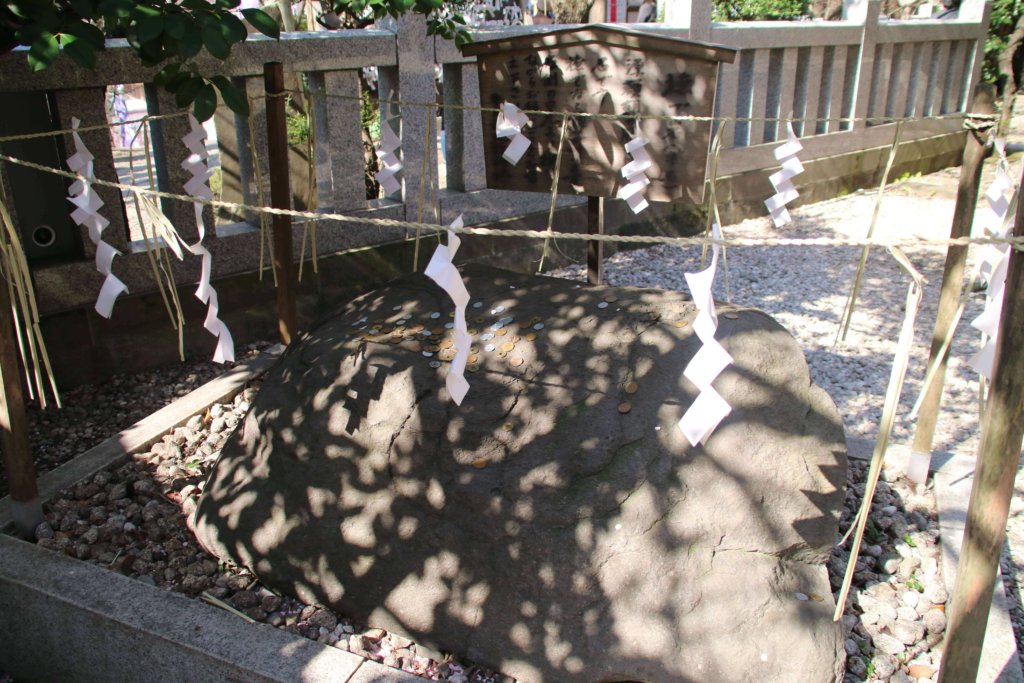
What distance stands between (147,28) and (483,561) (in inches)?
81.3

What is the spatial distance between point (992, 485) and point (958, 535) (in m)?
1.46

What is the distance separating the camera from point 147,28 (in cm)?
284

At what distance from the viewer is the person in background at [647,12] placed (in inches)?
508

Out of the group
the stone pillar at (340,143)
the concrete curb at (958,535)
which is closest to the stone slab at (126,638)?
the concrete curb at (958,535)

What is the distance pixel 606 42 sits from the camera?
413 cm

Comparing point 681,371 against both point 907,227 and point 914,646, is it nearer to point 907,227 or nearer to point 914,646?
point 914,646

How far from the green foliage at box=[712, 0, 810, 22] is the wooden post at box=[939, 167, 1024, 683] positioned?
11.4 m

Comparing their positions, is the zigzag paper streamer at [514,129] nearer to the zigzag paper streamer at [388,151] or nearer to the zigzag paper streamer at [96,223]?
the zigzag paper streamer at [388,151]

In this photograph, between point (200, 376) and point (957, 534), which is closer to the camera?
point (957, 534)

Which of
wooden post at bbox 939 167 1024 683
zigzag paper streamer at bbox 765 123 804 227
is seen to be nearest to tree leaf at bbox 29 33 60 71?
zigzag paper streamer at bbox 765 123 804 227

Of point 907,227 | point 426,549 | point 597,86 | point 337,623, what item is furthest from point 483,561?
point 907,227

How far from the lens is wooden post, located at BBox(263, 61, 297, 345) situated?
13.5 ft

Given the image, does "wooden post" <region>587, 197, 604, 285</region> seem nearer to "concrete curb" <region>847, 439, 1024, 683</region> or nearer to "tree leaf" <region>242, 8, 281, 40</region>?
"concrete curb" <region>847, 439, 1024, 683</region>

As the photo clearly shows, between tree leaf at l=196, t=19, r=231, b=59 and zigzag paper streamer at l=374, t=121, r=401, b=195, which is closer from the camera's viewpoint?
tree leaf at l=196, t=19, r=231, b=59
